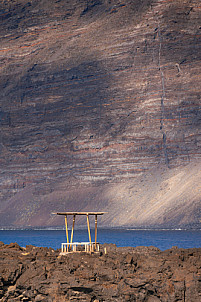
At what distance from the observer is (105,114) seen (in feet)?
493

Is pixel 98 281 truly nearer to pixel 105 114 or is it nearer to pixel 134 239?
pixel 134 239

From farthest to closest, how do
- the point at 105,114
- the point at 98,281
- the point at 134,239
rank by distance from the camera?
1. the point at 105,114
2. the point at 134,239
3. the point at 98,281

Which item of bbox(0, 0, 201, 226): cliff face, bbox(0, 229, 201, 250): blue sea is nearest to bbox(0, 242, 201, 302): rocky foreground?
bbox(0, 229, 201, 250): blue sea

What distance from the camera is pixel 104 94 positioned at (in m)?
153

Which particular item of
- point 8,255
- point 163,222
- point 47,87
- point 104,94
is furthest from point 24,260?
point 47,87

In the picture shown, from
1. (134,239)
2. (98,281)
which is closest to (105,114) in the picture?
(134,239)

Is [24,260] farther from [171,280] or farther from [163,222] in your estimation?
[163,222]

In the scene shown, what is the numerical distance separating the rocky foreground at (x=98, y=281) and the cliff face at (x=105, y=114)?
96.9 metres

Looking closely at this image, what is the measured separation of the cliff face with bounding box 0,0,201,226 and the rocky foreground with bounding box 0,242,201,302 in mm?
96890

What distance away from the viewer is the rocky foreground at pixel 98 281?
24.7 m

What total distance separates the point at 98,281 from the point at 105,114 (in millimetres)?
125401

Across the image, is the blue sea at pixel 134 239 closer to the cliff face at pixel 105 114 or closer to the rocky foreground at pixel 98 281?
the cliff face at pixel 105 114

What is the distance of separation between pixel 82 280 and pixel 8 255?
735 centimetres

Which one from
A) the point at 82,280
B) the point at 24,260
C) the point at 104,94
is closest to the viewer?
the point at 82,280
